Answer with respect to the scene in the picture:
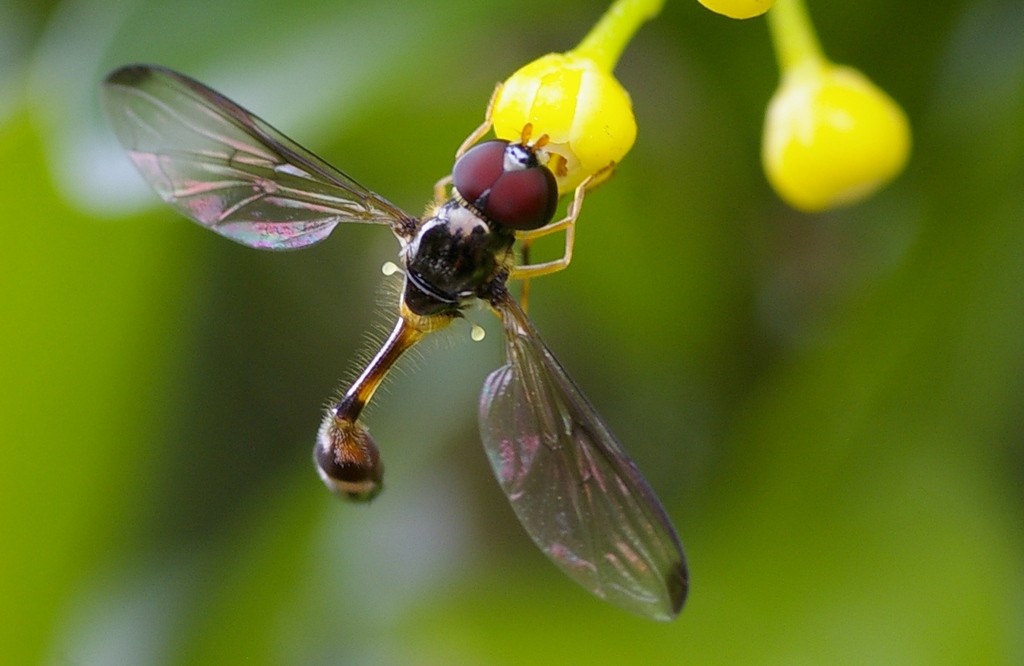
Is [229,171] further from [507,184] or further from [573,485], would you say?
[573,485]

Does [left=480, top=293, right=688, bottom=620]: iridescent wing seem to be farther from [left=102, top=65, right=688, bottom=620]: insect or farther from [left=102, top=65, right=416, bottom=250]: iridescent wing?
[left=102, top=65, right=416, bottom=250]: iridescent wing

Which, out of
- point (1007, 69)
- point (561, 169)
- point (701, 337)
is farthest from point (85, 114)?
point (1007, 69)

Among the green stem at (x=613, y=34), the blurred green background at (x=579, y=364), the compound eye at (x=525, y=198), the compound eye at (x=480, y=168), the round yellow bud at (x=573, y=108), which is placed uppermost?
the green stem at (x=613, y=34)

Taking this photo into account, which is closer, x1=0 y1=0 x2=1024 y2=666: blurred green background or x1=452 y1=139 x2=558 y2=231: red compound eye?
x1=452 y1=139 x2=558 y2=231: red compound eye

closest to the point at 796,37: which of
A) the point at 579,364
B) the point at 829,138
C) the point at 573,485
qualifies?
the point at 829,138

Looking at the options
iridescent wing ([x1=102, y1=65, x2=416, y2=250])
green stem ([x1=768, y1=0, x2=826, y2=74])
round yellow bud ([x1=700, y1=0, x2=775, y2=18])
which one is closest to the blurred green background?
iridescent wing ([x1=102, y1=65, x2=416, y2=250])

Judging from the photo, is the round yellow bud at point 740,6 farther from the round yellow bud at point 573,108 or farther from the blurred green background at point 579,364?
the blurred green background at point 579,364

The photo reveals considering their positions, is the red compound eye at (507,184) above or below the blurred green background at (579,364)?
above

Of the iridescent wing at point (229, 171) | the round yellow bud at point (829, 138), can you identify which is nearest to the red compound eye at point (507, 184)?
the iridescent wing at point (229, 171)
